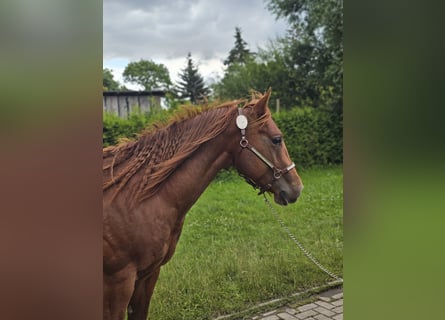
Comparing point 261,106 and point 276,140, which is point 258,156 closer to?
point 276,140

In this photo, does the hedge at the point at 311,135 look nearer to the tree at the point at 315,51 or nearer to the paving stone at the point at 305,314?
the tree at the point at 315,51

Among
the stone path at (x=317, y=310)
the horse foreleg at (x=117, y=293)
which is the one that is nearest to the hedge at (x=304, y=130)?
the horse foreleg at (x=117, y=293)

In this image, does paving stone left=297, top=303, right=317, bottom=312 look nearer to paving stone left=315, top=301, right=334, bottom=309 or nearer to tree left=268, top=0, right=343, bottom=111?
paving stone left=315, top=301, right=334, bottom=309

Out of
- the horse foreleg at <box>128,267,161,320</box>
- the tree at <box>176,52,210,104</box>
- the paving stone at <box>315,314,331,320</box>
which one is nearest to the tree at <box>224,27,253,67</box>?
the tree at <box>176,52,210,104</box>

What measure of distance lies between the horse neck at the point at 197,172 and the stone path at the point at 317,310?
3.21 feet

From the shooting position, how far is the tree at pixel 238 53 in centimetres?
223

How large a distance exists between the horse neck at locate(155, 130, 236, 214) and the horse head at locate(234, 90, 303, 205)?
73mm

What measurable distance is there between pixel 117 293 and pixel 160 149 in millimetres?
735

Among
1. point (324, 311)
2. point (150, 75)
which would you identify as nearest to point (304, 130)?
point (150, 75)

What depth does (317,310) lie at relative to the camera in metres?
2.38
